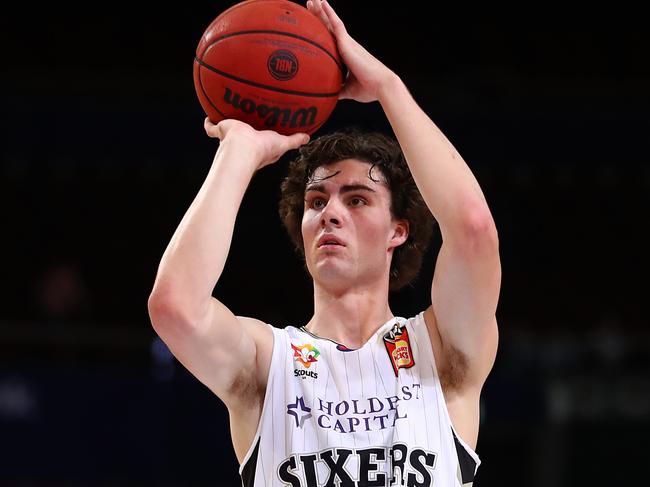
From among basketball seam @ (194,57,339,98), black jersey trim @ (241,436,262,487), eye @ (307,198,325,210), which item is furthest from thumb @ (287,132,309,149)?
black jersey trim @ (241,436,262,487)

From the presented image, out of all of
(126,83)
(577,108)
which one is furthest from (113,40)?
(577,108)

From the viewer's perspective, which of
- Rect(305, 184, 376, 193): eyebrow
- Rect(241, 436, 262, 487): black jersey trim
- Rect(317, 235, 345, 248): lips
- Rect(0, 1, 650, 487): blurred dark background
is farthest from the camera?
Rect(0, 1, 650, 487): blurred dark background

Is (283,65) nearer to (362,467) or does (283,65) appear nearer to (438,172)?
(438,172)

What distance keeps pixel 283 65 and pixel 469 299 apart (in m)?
1.00

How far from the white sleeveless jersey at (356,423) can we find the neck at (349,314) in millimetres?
142

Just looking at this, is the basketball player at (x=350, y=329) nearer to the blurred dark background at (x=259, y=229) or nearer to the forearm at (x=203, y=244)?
the forearm at (x=203, y=244)

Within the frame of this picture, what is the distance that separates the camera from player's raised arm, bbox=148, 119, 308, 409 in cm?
308

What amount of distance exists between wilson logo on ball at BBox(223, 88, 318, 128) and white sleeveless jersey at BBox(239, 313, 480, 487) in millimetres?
768

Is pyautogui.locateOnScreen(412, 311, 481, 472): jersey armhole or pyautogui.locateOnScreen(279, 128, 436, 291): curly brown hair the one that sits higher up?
pyautogui.locateOnScreen(279, 128, 436, 291): curly brown hair

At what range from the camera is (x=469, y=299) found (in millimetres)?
3365

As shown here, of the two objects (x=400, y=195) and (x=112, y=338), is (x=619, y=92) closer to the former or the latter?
(x=112, y=338)

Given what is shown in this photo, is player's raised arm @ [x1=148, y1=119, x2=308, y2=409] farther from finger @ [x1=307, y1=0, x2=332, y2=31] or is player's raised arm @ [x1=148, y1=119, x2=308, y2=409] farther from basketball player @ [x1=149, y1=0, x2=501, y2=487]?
finger @ [x1=307, y1=0, x2=332, y2=31]

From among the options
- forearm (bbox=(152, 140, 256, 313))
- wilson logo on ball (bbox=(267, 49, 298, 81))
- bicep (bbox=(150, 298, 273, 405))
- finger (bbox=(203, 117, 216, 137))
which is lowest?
bicep (bbox=(150, 298, 273, 405))

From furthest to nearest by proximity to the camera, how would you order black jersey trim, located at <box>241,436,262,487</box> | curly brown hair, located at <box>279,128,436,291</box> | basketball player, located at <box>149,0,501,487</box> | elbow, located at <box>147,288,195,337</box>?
1. curly brown hair, located at <box>279,128,436,291</box>
2. black jersey trim, located at <box>241,436,262,487</box>
3. basketball player, located at <box>149,0,501,487</box>
4. elbow, located at <box>147,288,195,337</box>
